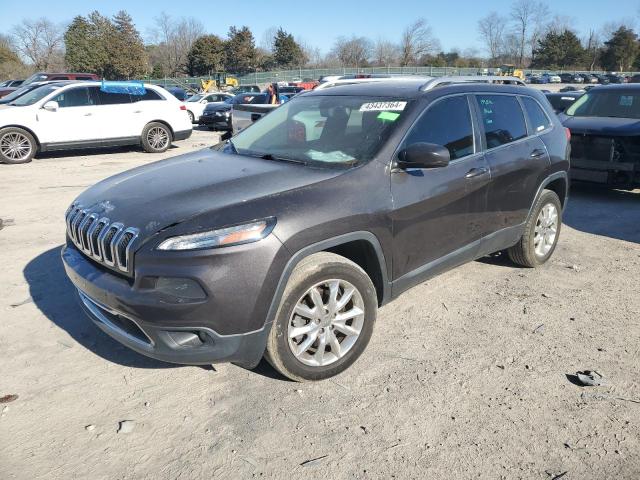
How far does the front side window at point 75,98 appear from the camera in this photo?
37.1 ft

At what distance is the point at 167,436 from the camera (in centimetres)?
270

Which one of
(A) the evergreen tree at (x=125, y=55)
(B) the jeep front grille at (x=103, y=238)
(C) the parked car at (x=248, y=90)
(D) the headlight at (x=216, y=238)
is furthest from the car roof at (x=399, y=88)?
(A) the evergreen tree at (x=125, y=55)

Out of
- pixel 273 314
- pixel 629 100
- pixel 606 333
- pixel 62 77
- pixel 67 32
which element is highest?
pixel 67 32

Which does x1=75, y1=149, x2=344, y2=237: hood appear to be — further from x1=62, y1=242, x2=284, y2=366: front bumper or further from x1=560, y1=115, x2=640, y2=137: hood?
x1=560, y1=115, x2=640, y2=137: hood

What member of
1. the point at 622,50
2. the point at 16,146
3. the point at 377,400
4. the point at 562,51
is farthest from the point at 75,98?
the point at 622,50

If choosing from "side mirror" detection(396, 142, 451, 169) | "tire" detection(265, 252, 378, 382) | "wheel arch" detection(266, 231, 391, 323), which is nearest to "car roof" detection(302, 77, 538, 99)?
"side mirror" detection(396, 142, 451, 169)

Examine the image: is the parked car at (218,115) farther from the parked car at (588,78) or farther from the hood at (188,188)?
the parked car at (588,78)

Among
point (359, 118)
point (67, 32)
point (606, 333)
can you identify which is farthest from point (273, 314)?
point (67, 32)

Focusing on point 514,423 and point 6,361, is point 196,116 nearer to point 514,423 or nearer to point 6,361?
point 6,361

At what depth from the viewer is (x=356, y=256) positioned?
3.35 meters

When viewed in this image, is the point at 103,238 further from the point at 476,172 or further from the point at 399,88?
the point at 476,172

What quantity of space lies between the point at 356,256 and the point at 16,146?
413 inches

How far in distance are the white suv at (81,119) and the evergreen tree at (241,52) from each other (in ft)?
194

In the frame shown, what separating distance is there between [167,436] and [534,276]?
3585mm
